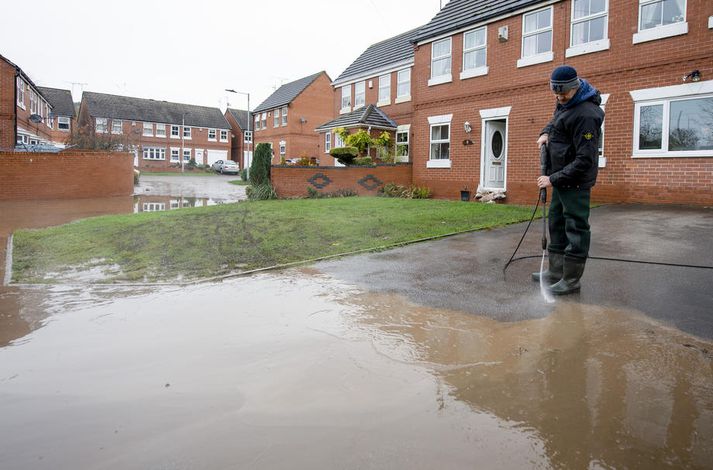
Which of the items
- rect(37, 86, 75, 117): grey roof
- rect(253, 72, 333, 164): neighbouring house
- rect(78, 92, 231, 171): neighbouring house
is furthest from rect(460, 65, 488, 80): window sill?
rect(37, 86, 75, 117): grey roof

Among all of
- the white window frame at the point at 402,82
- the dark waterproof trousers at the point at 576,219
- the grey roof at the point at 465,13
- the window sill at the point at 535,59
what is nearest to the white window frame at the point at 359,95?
the white window frame at the point at 402,82

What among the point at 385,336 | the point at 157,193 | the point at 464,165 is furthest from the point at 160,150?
the point at 385,336

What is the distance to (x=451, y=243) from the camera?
8.46m

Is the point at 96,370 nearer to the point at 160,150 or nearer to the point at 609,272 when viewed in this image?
the point at 609,272

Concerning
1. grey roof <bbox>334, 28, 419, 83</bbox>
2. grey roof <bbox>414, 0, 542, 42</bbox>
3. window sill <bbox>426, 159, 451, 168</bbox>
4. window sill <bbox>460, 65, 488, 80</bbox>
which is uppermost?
grey roof <bbox>334, 28, 419, 83</bbox>

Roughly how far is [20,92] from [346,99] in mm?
21059

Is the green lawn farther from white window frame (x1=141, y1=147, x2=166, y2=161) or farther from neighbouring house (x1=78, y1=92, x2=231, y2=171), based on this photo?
white window frame (x1=141, y1=147, x2=166, y2=161)

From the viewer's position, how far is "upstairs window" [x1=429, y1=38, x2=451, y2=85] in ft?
60.3

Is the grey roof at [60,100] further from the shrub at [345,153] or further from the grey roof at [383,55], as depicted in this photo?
the shrub at [345,153]

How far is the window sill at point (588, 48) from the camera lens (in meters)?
13.5

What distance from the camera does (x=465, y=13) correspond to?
17.8 metres

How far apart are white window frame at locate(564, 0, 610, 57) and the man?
984cm

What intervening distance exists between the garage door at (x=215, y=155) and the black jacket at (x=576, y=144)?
204 ft

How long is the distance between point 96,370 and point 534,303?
3887 millimetres
